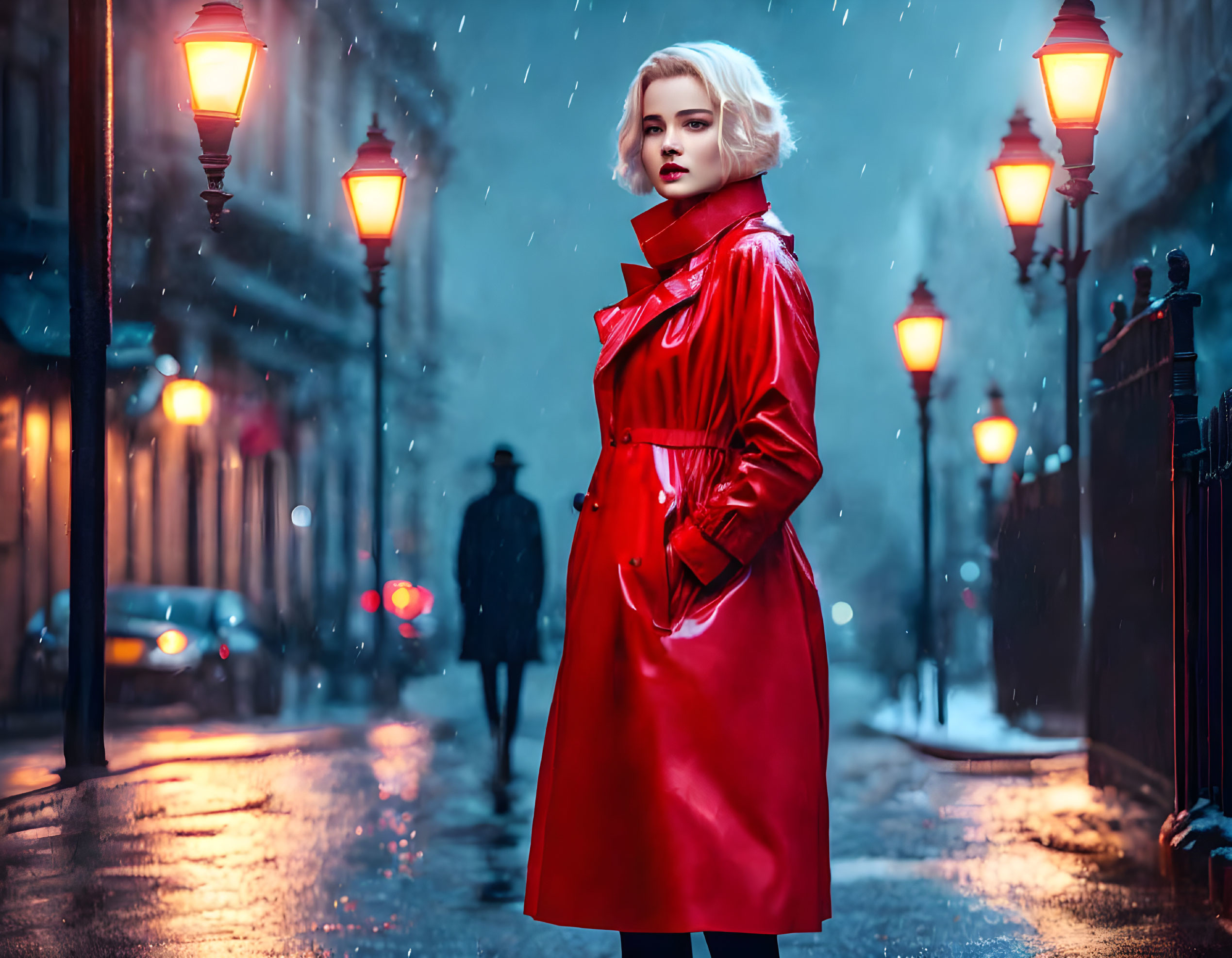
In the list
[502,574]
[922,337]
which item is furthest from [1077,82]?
[922,337]

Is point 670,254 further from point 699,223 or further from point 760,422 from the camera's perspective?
point 760,422

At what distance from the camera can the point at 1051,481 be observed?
1198 centimetres

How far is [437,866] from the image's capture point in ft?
19.4

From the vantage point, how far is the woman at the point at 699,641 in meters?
2.74

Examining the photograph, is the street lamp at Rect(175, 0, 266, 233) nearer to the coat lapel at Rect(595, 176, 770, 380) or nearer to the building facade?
the coat lapel at Rect(595, 176, 770, 380)

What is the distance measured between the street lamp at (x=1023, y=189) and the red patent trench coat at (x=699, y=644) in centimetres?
633

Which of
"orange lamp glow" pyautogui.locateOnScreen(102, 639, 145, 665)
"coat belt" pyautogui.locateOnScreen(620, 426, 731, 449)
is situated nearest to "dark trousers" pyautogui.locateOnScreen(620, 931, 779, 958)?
"coat belt" pyautogui.locateOnScreen(620, 426, 731, 449)

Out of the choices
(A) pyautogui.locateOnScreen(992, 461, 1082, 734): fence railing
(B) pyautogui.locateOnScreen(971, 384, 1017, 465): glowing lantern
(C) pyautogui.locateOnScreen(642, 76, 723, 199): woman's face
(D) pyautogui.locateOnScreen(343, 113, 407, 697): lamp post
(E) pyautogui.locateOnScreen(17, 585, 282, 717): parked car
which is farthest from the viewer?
(B) pyautogui.locateOnScreen(971, 384, 1017, 465): glowing lantern

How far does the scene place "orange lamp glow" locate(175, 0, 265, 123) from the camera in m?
6.56

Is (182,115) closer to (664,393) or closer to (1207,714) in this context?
(1207,714)

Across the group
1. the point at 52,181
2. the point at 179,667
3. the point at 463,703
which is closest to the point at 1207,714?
the point at 179,667

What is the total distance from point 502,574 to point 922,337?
467 cm

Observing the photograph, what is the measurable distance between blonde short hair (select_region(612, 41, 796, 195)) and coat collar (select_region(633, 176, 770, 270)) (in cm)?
3

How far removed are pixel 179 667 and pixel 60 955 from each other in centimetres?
983
